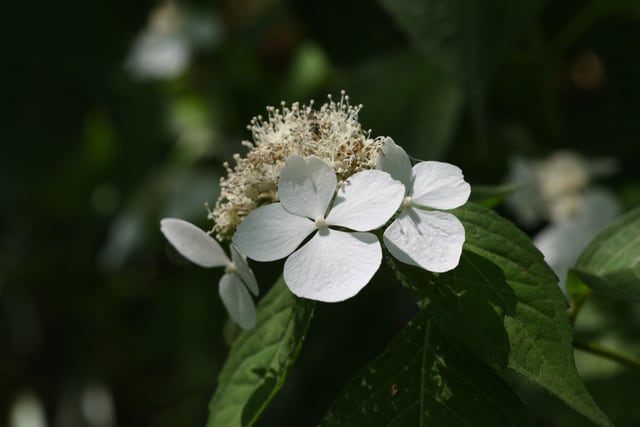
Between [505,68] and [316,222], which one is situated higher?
[316,222]

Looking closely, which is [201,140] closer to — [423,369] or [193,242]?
[193,242]

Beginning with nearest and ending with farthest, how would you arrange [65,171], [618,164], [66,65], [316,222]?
[316,222], [618,164], [66,65], [65,171]

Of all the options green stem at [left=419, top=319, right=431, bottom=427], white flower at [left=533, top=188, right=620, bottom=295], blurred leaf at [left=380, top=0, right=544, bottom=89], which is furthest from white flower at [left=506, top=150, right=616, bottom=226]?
green stem at [left=419, top=319, right=431, bottom=427]

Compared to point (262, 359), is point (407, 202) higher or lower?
higher

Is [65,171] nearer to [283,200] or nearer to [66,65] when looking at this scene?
[66,65]

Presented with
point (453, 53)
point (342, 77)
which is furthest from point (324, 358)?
point (453, 53)

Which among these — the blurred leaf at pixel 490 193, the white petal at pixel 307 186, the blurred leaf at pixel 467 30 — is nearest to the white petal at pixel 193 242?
the white petal at pixel 307 186

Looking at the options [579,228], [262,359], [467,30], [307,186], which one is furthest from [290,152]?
[579,228]
